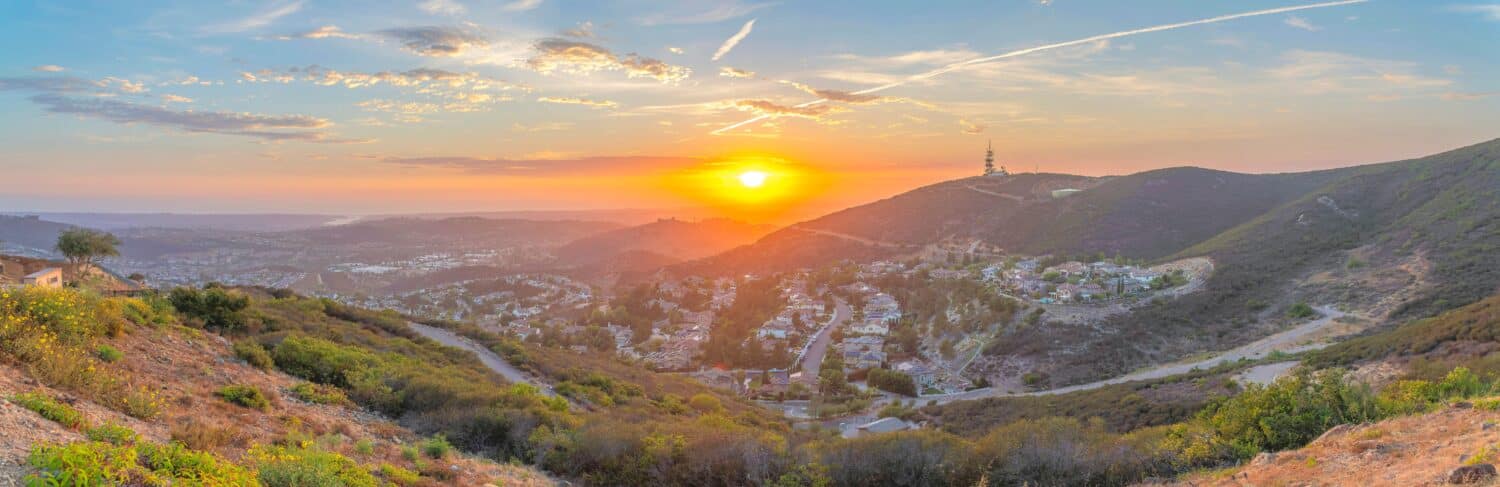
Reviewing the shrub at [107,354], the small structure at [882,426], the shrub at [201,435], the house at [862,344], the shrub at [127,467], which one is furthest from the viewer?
the house at [862,344]

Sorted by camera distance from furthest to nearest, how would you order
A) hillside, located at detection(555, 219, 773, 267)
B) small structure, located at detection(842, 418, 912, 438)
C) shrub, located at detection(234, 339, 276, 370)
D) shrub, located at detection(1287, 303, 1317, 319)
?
1. hillside, located at detection(555, 219, 773, 267)
2. shrub, located at detection(1287, 303, 1317, 319)
3. small structure, located at detection(842, 418, 912, 438)
4. shrub, located at detection(234, 339, 276, 370)

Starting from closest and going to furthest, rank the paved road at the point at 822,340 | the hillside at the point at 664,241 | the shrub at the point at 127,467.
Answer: the shrub at the point at 127,467
the paved road at the point at 822,340
the hillside at the point at 664,241

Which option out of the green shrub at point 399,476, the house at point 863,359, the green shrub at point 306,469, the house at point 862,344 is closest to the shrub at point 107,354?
the green shrub at point 306,469

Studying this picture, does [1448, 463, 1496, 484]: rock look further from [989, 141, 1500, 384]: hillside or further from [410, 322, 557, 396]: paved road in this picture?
[989, 141, 1500, 384]: hillside

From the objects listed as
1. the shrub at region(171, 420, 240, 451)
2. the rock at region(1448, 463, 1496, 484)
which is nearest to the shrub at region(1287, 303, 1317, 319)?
the rock at region(1448, 463, 1496, 484)

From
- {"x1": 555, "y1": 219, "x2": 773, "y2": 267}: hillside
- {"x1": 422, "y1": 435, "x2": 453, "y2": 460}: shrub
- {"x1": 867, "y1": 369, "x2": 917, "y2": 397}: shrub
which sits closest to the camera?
{"x1": 422, "y1": 435, "x2": 453, "y2": 460}: shrub

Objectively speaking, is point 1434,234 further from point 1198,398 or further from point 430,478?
point 430,478

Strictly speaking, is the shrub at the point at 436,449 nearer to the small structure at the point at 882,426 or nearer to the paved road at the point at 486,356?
the paved road at the point at 486,356
